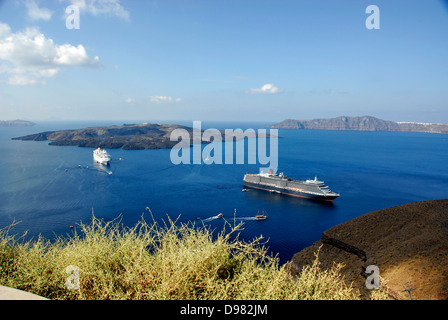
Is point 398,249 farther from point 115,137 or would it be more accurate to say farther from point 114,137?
point 114,137

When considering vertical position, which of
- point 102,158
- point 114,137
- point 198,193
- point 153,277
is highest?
point 114,137

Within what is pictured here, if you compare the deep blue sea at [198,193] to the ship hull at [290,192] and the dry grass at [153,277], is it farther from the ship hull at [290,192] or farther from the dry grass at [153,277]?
the dry grass at [153,277]

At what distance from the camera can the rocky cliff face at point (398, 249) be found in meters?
9.02

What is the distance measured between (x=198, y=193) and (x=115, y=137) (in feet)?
221

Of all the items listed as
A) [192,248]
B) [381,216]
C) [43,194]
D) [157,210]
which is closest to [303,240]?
[381,216]

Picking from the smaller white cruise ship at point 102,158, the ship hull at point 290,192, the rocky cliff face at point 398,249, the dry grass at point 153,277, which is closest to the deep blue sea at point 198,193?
the ship hull at point 290,192

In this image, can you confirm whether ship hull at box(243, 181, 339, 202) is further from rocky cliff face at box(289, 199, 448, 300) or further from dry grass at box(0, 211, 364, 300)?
dry grass at box(0, 211, 364, 300)

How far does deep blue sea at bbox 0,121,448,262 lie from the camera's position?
22.9 meters

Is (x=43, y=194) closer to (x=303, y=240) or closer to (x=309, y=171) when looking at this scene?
(x=303, y=240)

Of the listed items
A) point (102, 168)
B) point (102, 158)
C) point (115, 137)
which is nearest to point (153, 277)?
point (102, 168)

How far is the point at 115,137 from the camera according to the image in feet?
291

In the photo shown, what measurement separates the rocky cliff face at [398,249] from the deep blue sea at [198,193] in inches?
170

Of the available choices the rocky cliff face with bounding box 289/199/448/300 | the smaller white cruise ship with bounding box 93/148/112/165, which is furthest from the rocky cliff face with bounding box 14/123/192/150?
the rocky cliff face with bounding box 289/199/448/300

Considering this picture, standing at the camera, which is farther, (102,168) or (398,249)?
(102,168)
